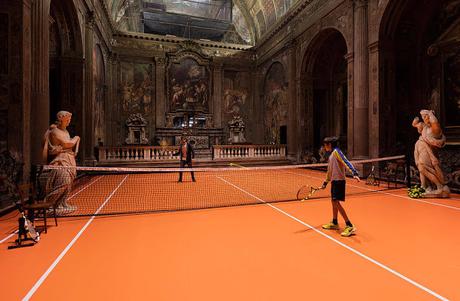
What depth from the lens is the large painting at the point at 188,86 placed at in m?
21.3

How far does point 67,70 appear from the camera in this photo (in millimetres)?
11367

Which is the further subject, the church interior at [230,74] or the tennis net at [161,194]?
the church interior at [230,74]

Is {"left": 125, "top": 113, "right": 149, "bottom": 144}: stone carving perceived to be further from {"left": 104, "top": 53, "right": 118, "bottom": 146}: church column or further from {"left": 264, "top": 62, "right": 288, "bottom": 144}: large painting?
{"left": 264, "top": 62, "right": 288, "bottom": 144}: large painting

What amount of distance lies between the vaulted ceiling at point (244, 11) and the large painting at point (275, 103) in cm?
364

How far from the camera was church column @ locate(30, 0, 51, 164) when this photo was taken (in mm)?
6820

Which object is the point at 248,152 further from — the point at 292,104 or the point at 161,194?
the point at 161,194

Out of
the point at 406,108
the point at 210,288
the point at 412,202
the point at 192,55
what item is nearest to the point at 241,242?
the point at 210,288

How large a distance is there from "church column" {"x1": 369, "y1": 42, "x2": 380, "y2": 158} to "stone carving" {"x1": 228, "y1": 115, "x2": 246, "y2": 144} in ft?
37.7

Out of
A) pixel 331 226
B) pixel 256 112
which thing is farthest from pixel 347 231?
pixel 256 112

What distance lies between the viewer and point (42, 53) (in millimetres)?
7191

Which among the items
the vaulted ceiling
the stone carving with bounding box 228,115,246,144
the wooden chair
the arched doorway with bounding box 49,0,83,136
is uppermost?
the vaulted ceiling

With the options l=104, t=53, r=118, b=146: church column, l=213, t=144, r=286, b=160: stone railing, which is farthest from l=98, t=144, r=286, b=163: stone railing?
l=104, t=53, r=118, b=146: church column

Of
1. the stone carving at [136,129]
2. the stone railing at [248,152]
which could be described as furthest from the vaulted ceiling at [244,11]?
the stone railing at [248,152]

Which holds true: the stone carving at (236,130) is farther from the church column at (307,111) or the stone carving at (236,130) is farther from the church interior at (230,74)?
the church column at (307,111)
